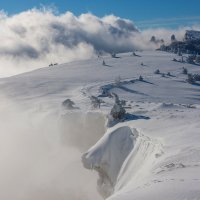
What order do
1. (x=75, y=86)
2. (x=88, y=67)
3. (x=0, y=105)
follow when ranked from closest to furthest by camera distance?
(x=0, y=105), (x=75, y=86), (x=88, y=67)

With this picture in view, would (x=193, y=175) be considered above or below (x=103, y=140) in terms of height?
above

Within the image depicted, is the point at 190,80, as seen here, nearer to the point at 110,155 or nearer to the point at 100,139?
the point at 100,139

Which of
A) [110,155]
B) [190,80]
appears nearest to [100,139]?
[110,155]

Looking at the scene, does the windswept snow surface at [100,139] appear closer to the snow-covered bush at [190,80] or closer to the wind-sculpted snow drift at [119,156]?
the wind-sculpted snow drift at [119,156]

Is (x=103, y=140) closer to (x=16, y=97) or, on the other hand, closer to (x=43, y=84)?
(x=16, y=97)

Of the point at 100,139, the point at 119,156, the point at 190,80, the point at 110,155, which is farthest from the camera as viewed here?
the point at 190,80

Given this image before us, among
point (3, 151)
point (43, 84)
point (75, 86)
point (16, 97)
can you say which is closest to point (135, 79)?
point (75, 86)

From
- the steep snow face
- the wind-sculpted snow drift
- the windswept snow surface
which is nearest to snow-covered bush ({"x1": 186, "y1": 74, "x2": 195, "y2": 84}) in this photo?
the windswept snow surface

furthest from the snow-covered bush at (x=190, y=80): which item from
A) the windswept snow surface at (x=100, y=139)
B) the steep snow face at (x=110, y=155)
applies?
the steep snow face at (x=110, y=155)
